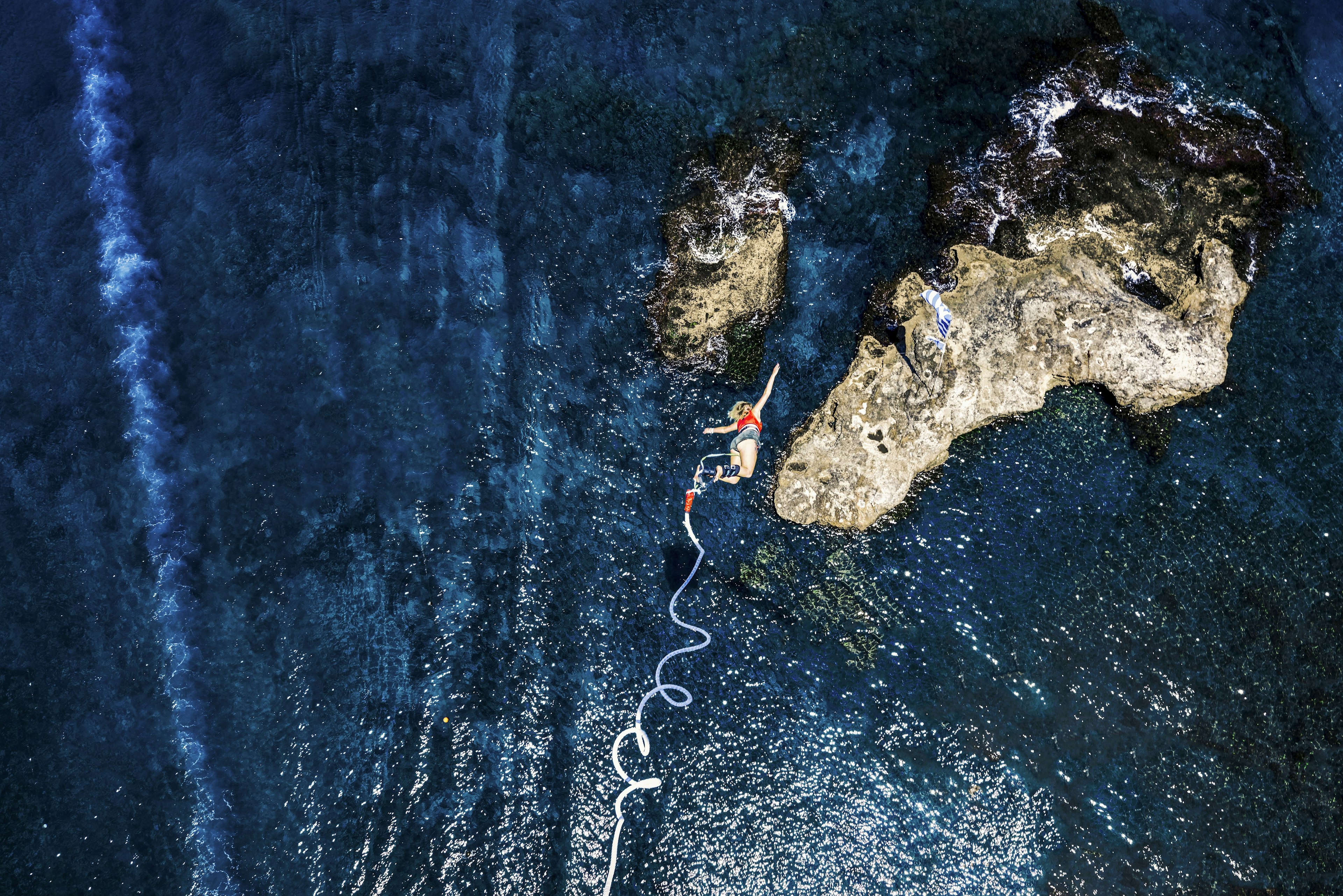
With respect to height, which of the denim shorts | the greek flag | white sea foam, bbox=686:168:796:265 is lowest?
the denim shorts

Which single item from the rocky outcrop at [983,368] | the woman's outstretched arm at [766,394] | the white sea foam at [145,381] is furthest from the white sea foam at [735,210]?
the white sea foam at [145,381]

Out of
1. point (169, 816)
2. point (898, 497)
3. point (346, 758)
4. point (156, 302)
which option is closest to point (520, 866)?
point (346, 758)

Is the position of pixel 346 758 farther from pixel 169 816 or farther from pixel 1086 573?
pixel 1086 573

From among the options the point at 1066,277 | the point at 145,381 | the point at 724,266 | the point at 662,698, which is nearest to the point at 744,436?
the point at 724,266

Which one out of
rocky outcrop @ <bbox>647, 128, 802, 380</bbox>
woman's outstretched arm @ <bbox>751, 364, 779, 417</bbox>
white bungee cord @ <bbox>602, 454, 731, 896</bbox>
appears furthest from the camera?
rocky outcrop @ <bbox>647, 128, 802, 380</bbox>

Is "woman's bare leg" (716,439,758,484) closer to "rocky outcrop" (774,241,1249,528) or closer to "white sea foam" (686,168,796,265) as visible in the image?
"rocky outcrop" (774,241,1249,528)

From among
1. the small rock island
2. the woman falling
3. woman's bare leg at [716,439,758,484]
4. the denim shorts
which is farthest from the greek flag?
woman's bare leg at [716,439,758,484]
